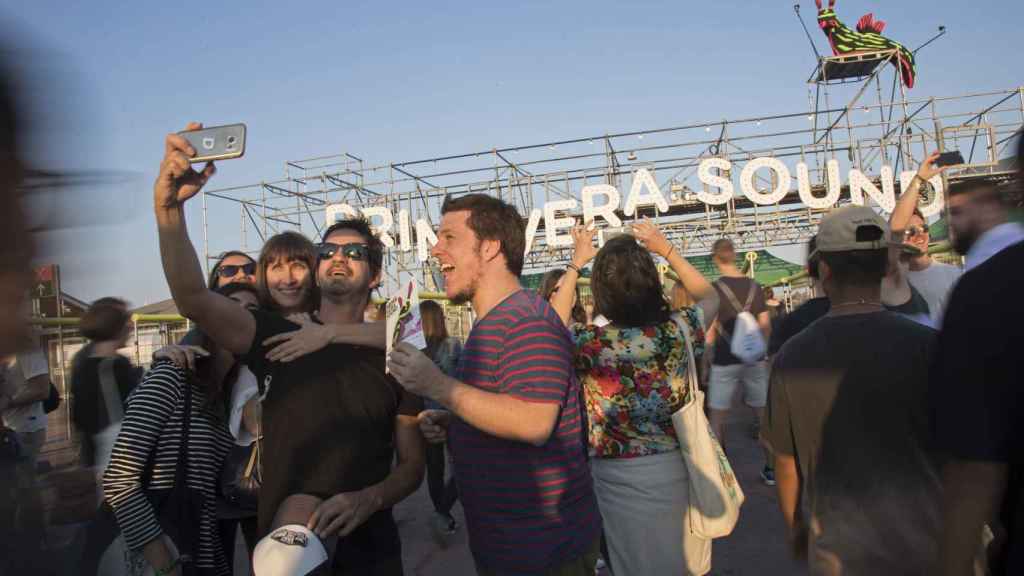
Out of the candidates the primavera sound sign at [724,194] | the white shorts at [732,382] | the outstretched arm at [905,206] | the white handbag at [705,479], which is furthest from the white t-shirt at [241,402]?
the primavera sound sign at [724,194]

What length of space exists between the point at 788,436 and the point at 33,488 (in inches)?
85.2

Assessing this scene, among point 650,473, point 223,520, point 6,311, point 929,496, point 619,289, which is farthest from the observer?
point 619,289

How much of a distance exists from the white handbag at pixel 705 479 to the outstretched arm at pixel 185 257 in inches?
77.5

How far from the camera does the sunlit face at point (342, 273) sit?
2.59 metres

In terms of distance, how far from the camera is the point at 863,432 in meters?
1.94

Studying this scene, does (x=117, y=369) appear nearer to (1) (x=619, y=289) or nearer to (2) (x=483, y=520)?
(2) (x=483, y=520)

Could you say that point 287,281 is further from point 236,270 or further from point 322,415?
point 322,415

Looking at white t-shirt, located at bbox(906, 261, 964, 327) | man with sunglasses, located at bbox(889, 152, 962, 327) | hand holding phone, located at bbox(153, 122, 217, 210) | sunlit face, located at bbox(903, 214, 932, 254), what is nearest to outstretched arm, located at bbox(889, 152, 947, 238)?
man with sunglasses, located at bbox(889, 152, 962, 327)

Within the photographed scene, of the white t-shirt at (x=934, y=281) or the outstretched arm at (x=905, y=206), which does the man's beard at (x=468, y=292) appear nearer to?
the outstretched arm at (x=905, y=206)

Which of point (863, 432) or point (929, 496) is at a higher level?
point (863, 432)

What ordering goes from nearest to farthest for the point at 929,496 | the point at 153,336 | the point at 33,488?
the point at 33,488 < the point at 929,496 < the point at 153,336

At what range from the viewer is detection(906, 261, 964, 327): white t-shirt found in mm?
4156

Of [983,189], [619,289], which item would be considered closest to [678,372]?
[619,289]

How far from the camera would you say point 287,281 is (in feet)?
9.58
